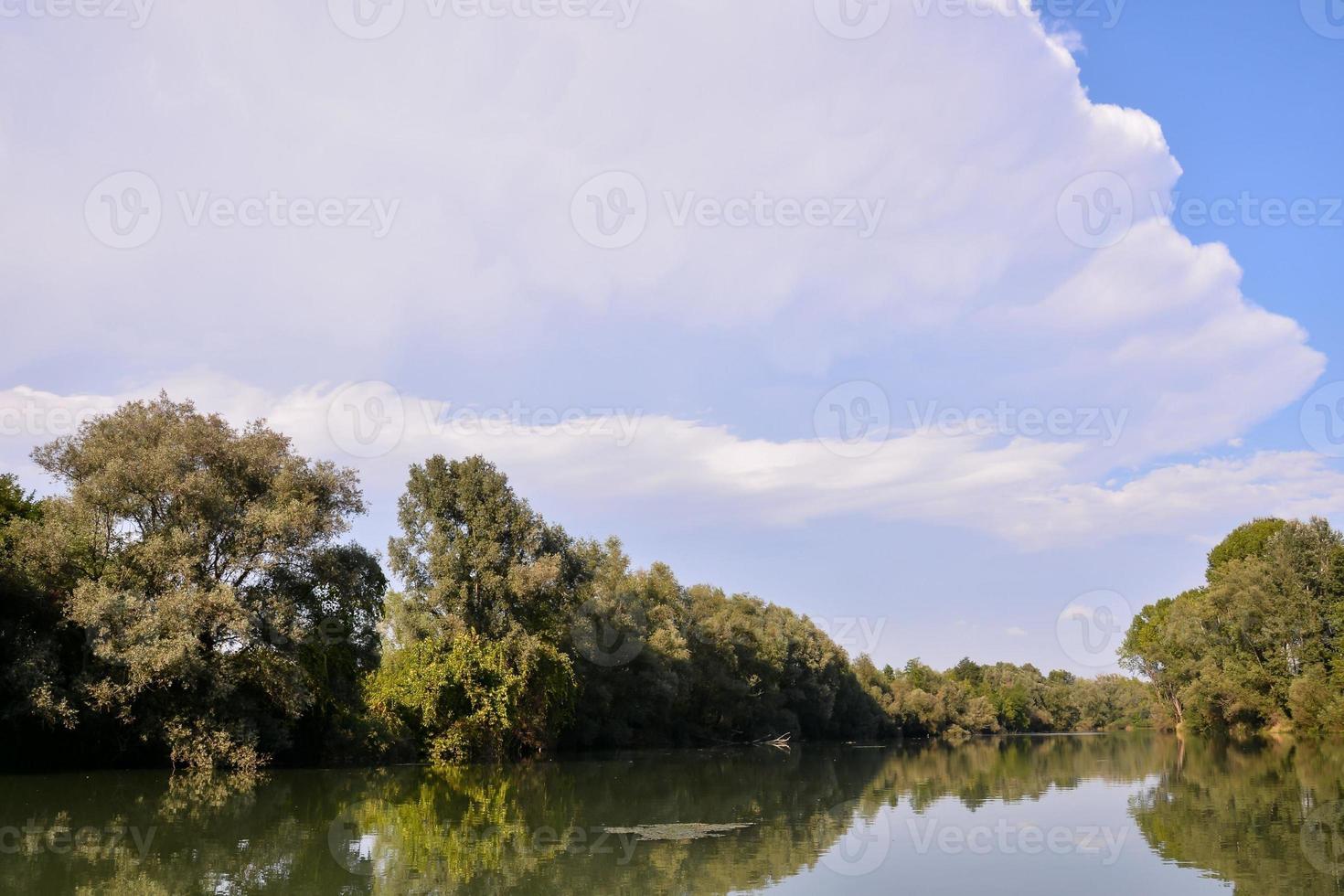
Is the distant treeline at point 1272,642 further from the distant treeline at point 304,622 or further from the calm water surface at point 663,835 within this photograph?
the calm water surface at point 663,835

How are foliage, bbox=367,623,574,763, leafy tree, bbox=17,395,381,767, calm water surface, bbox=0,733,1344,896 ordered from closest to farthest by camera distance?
calm water surface, bbox=0,733,1344,896 → leafy tree, bbox=17,395,381,767 → foliage, bbox=367,623,574,763

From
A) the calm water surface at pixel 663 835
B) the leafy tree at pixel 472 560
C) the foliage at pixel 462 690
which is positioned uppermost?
the leafy tree at pixel 472 560

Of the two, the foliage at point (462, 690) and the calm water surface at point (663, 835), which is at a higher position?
the foliage at point (462, 690)

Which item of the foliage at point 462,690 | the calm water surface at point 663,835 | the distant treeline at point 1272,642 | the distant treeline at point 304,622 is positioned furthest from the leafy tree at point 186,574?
the distant treeline at point 1272,642

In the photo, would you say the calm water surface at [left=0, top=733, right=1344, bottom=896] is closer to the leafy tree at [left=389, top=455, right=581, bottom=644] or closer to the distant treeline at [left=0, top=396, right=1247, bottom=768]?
the distant treeline at [left=0, top=396, right=1247, bottom=768]

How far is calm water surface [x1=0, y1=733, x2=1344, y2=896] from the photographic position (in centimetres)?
1373

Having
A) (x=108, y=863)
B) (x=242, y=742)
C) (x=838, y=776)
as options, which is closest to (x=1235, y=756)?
(x=838, y=776)

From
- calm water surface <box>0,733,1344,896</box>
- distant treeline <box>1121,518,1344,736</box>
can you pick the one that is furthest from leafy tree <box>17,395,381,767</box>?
distant treeline <box>1121,518,1344,736</box>

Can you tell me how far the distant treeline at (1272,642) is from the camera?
5919 cm

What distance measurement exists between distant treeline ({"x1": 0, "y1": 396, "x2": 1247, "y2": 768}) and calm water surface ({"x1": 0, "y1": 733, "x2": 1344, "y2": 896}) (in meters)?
2.76

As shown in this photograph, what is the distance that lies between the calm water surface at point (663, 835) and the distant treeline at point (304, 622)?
276 centimetres

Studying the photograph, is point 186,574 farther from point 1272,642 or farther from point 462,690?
point 1272,642

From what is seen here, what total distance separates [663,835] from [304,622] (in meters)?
20.2

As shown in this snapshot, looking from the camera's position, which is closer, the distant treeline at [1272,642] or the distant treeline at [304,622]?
the distant treeline at [304,622]
